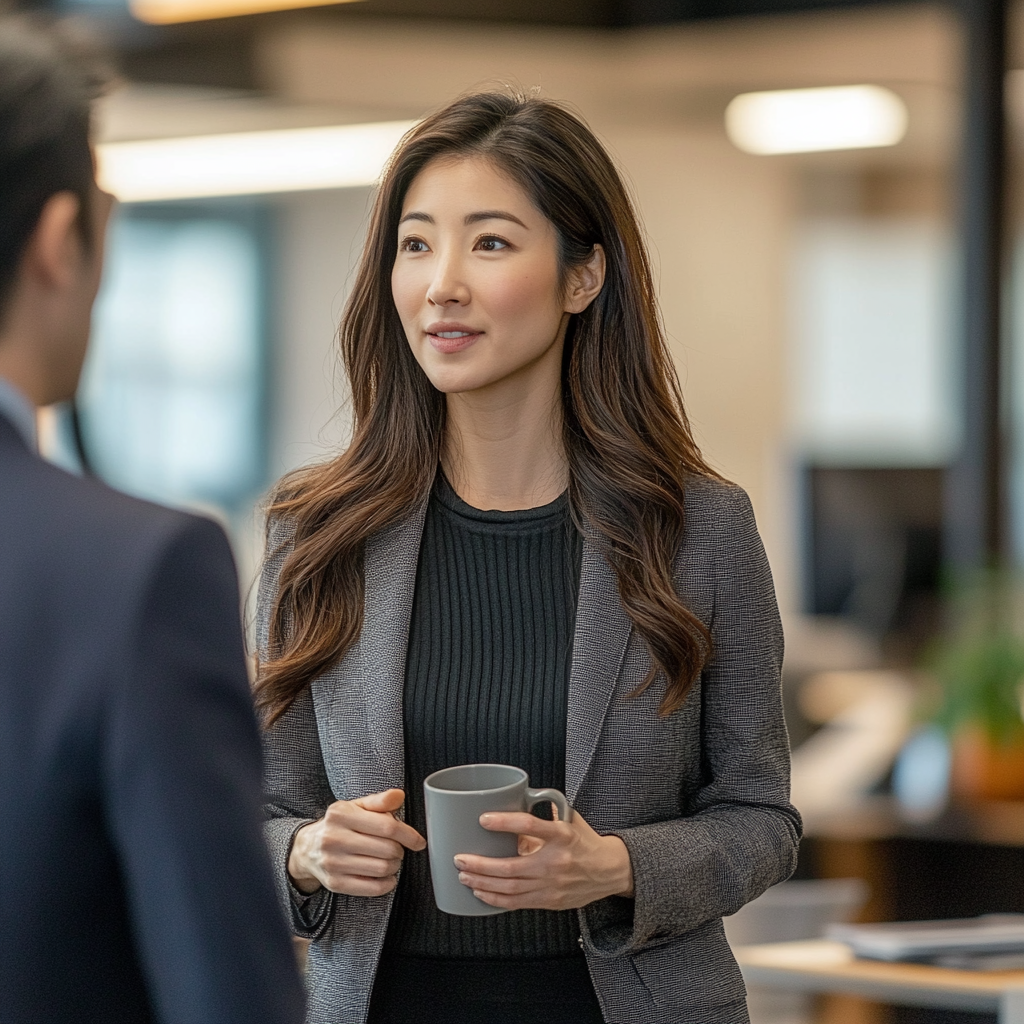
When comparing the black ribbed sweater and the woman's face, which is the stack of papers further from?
the woman's face

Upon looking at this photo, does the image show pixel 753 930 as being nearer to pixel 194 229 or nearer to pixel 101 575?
pixel 101 575

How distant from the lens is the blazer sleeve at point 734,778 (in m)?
1.39

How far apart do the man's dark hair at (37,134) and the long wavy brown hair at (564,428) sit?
0.66m

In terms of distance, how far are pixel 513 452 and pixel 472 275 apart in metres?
0.22

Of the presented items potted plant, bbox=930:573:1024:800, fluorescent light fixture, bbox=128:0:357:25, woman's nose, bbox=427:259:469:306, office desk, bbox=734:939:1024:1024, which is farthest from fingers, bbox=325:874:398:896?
fluorescent light fixture, bbox=128:0:357:25

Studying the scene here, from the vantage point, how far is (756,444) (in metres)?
8.66

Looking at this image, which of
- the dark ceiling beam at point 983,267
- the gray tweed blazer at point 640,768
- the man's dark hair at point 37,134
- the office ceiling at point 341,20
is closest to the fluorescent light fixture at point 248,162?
the office ceiling at point 341,20

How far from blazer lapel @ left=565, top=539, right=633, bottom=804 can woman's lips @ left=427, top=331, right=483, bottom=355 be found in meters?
0.25

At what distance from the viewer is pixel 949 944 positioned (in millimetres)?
1914

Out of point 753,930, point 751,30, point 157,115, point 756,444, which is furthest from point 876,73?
point 753,930

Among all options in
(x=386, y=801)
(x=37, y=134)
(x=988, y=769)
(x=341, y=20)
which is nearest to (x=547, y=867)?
(x=386, y=801)

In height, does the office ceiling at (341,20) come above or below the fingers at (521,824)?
above

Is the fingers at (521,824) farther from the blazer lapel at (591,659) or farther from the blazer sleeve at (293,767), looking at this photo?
the blazer sleeve at (293,767)

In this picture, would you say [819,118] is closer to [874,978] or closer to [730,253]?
[730,253]
